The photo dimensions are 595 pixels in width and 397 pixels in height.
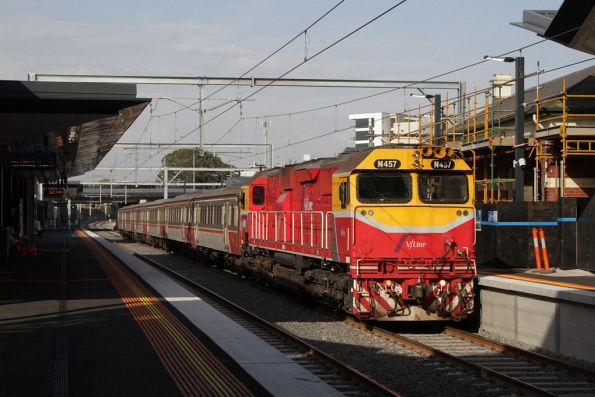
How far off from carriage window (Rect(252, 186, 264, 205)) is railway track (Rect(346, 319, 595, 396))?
7.95m

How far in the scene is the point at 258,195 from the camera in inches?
876

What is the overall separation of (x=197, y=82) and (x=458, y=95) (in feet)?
33.2

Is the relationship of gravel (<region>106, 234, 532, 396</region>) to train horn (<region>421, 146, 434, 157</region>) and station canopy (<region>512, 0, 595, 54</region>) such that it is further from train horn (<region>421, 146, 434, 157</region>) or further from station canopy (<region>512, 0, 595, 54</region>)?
station canopy (<region>512, 0, 595, 54</region>)

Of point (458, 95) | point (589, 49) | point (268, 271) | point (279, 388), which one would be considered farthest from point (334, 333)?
point (458, 95)

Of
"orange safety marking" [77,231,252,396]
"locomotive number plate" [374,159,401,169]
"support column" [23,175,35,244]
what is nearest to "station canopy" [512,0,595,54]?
"locomotive number plate" [374,159,401,169]

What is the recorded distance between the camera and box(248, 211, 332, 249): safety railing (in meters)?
16.0

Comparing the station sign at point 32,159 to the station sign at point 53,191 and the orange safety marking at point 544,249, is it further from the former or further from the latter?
the station sign at point 53,191

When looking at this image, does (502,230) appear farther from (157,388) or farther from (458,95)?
(157,388)

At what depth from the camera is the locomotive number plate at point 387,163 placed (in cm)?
1448

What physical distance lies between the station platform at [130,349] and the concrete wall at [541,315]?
15.3 ft

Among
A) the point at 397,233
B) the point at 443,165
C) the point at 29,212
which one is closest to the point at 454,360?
the point at 397,233

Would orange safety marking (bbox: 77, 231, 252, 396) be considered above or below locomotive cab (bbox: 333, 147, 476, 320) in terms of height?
below

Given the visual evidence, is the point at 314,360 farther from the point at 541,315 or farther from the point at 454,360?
the point at 541,315

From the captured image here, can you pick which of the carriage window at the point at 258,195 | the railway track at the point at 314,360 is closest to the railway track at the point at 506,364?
the railway track at the point at 314,360
